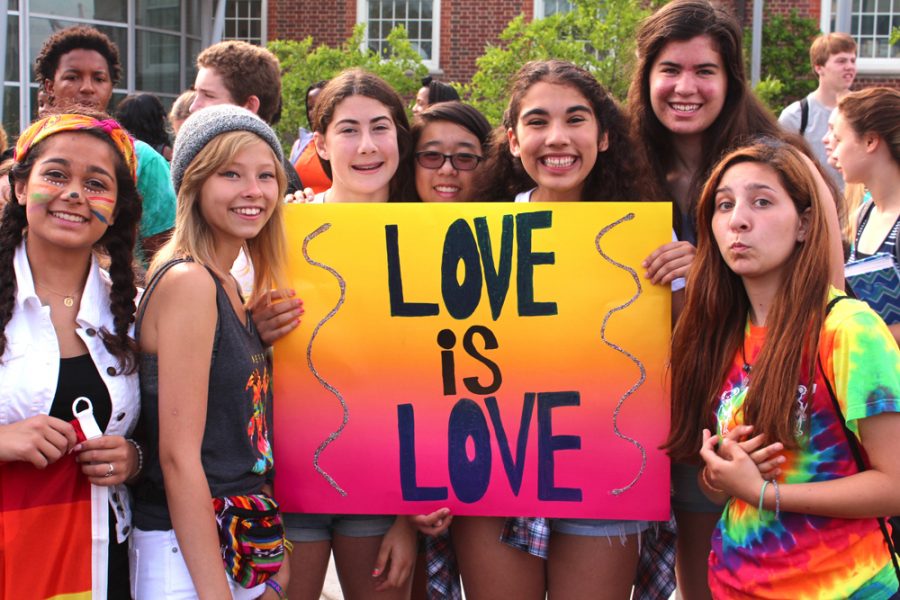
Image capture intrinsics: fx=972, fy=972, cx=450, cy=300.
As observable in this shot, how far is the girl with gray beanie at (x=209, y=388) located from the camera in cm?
242

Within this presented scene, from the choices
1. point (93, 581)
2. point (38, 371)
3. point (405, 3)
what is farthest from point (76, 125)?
point (405, 3)

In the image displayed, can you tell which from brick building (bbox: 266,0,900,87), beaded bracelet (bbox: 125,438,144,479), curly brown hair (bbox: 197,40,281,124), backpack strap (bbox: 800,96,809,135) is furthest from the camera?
brick building (bbox: 266,0,900,87)

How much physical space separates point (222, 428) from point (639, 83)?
69.5 inches

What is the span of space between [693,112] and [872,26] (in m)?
15.1

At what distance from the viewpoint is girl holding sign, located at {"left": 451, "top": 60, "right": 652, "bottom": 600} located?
2.84 meters

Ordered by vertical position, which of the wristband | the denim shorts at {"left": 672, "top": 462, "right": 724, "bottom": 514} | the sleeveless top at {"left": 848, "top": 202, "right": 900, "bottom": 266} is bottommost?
the denim shorts at {"left": 672, "top": 462, "right": 724, "bottom": 514}

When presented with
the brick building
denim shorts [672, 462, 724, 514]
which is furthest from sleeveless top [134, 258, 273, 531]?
the brick building

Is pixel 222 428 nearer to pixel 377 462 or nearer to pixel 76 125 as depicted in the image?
pixel 377 462

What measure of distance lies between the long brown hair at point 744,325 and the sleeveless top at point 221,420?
1179 millimetres

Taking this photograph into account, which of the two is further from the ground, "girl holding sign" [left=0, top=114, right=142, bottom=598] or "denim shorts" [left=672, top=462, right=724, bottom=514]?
"girl holding sign" [left=0, top=114, right=142, bottom=598]

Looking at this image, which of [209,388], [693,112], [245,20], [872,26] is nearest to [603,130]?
[693,112]

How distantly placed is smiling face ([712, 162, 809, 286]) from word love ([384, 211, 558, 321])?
57 cm

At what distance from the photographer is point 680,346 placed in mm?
2713

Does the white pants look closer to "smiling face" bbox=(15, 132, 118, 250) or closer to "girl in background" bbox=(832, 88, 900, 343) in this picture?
"smiling face" bbox=(15, 132, 118, 250)
